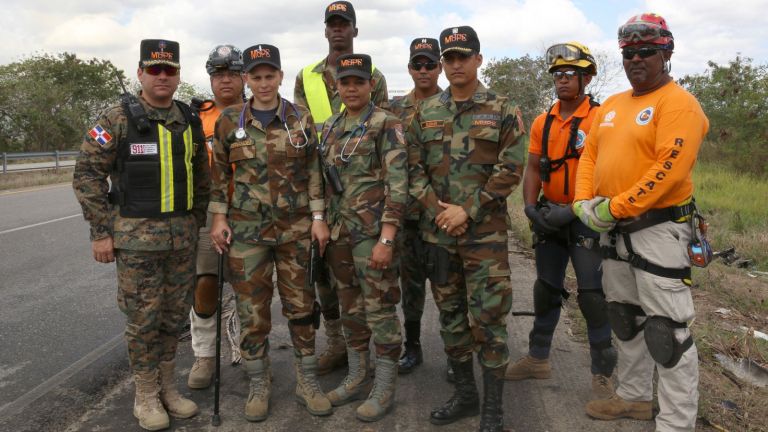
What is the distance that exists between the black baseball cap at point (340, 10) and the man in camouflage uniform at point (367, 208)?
2.68 ft

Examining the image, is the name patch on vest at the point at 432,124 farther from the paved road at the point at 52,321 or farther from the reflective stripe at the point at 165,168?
the paved road at the point at 52,321

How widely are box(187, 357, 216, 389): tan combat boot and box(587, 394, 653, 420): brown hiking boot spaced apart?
7.96 feet

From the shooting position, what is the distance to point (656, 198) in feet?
9.05

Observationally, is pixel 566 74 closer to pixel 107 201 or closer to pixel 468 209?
pixel 468 209

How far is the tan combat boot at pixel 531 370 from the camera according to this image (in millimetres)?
3811

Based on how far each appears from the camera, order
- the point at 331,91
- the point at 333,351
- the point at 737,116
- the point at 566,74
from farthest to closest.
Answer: the point at 737,116 → the point at 331,91 → the point at 333,351 → the point at 566,74

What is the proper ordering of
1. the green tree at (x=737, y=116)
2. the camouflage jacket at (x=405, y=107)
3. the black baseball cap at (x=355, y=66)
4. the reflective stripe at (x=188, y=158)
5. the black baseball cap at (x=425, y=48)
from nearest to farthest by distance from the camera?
1. the black baseball cap at (x=355, y=66)
2. the reflective stripe at (x=188, y=158)
3. the black baseball cap at (x=425, y=48)
4. the camouflage jacket at (x=405, y=107)
5. the green tree at (x=737, y=116)

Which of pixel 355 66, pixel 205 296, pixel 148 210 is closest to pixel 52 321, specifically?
pixel 205 296

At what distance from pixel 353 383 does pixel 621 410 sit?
159cm

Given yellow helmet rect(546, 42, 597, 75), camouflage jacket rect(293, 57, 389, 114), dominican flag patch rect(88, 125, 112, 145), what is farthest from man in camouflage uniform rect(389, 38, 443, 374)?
dominican flag patch rect(88, 125, 112, 145)

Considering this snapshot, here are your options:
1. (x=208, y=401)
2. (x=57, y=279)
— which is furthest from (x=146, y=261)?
(x=57, y=279)

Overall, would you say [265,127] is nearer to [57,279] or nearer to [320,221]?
[320,221]

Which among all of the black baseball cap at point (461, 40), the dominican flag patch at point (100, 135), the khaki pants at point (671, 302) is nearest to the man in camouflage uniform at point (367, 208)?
the black baseball cap at point (461, 40)

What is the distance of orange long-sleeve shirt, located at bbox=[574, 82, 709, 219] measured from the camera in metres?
2.72
